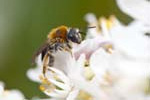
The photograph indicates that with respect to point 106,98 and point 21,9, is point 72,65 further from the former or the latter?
point 21,9

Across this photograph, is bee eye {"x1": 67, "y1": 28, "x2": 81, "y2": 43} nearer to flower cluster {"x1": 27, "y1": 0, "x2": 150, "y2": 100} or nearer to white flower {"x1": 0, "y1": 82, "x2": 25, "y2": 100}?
flower cluster {"x1": 27, "y1": 0, "x2": 150, "y2": 100}

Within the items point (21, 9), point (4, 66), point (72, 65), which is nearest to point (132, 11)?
point (72, 65)

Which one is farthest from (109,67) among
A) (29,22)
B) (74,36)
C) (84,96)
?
(29,22)

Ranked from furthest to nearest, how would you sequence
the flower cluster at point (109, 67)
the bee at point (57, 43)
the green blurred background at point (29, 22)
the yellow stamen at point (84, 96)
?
the green blurred background at point (29, 22) → the bee at point (57, 43) → the yellow stamen at point (84, 96) → the flower cluster at point (109, 67)

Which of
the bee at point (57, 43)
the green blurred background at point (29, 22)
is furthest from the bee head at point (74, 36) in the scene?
the green blurred background at point (29, 22)

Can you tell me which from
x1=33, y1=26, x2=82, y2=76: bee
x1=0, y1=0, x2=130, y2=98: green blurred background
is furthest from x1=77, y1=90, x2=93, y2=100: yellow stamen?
x1=0, y1=0, x2=130, y2=98: green blurred background

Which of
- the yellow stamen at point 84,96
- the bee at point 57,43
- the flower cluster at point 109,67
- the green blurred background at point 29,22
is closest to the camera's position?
the flower cluster at point 109,67

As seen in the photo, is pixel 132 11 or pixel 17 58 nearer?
pixel 132 11

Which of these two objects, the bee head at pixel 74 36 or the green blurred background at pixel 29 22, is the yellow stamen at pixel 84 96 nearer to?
the bee head at pixel 74 36
